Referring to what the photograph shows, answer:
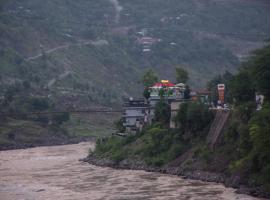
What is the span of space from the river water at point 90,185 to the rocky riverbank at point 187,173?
530 millimetres

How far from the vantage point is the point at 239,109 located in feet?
168

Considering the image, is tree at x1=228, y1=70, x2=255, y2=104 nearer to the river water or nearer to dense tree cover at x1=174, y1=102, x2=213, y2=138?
dense tree cover at x1=174, y1=102, x2=213, y2=138

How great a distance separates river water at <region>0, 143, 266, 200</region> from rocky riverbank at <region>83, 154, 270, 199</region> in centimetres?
53

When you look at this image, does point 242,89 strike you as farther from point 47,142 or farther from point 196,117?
point 47,142

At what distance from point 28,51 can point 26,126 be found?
226 ft

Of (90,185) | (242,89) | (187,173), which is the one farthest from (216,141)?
(90,185)

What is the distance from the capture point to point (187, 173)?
5200 cm

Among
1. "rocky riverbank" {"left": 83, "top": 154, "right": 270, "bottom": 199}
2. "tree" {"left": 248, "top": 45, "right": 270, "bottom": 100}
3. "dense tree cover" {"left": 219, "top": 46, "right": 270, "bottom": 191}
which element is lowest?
"rocky riverbank" {"left": 83, "top": 154, "right": 270, "bottom": 199}

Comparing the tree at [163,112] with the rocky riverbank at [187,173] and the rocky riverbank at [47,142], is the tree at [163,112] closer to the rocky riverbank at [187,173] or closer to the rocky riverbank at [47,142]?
the rocky riverbank at [187,173]

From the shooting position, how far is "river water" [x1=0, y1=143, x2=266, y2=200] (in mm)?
44469

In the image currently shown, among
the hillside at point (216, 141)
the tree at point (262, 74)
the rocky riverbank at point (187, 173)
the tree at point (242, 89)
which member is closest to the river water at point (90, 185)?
the rocky riverbank at point (187, 173)

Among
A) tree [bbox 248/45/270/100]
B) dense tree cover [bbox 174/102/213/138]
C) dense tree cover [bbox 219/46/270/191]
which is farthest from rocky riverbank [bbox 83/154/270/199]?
tree [bbox 248/45/270/100]

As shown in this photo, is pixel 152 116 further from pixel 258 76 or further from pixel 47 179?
pixel 258 76

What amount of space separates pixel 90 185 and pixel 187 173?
18.6ft
